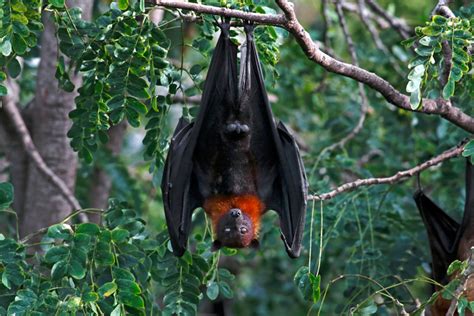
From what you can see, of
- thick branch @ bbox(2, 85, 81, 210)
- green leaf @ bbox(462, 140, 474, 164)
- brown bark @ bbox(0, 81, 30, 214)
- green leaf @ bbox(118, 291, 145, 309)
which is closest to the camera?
green leaf @ bbox(118, 291, 145, 309)

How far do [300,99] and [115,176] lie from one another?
7.97ft

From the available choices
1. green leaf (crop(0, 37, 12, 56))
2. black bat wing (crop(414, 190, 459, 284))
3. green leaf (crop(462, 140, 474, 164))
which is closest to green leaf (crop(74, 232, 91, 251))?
green leaf (crop(0, 37, 12, 56))

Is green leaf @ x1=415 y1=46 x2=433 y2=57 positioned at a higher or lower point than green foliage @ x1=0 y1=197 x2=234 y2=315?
higher

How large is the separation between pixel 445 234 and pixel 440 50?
198cm

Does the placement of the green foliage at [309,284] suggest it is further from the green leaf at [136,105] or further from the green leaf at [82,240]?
the green leaf at [136,105]

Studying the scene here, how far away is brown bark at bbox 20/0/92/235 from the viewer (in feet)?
23.0

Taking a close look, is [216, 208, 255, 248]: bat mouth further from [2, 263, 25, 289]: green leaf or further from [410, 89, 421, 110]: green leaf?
[410, 89, 421, 110]: green leaf

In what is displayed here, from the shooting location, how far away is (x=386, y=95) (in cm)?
487

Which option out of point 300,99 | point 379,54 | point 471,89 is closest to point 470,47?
point 471,89

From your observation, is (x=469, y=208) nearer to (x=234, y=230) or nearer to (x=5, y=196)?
(x=234, y=230)

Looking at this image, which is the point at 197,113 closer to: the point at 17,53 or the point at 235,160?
the point at 235,160

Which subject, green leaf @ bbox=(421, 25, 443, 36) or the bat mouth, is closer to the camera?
green leaf @ bbox=(421, 25, 443, 36)

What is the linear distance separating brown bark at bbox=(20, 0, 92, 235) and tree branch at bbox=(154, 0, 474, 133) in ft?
9.57

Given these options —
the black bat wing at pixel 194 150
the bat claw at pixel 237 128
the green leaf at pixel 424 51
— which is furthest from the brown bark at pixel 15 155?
the green leaf at pixel 424 51
